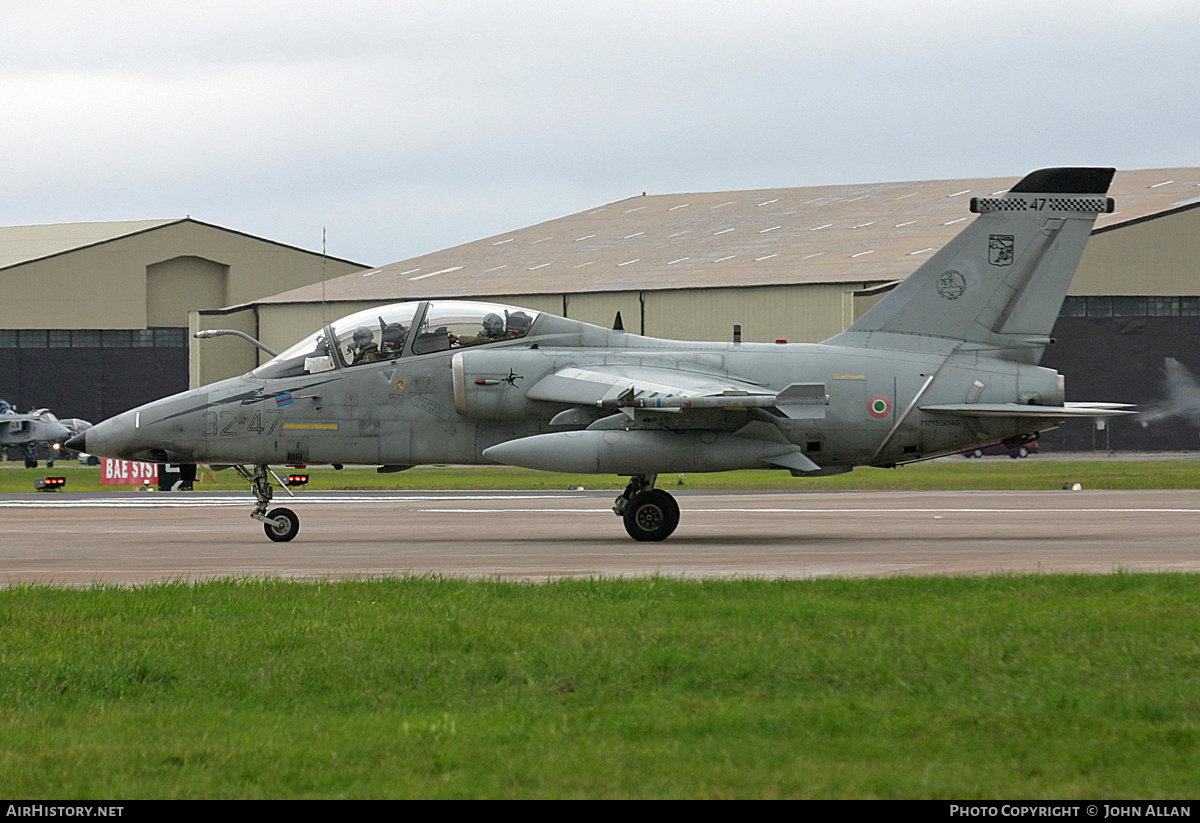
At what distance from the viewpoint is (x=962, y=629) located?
9.21 m

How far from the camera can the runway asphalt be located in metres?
14.7

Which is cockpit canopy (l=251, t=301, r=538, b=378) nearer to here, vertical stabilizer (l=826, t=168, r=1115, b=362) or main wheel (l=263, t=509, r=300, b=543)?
main wheel (l=263, t=509, r=300, b=543)

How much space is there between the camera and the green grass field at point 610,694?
583 centimetres

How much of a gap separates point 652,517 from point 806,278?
41839mm

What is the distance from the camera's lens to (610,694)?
753cm

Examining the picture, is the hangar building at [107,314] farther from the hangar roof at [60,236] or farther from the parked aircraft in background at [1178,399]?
the parked aircraft in background at [1178,399]

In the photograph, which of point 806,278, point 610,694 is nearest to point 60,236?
point 806,278

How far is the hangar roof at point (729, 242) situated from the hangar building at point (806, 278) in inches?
6.0

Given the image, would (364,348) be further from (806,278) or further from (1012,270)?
(806,278)

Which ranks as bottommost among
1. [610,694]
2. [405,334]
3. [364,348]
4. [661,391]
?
[610,694]

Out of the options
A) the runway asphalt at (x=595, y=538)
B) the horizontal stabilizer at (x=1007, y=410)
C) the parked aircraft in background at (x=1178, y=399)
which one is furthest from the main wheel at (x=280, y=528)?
the parked aircraft in background at (x=1178, y=399)
